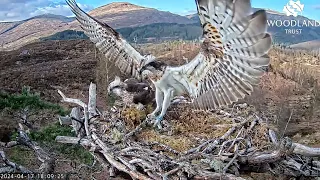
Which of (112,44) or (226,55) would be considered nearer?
(226,55)

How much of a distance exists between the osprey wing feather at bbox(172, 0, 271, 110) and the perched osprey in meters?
1.06

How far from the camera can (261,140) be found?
458 cm

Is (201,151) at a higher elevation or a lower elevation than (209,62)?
lower

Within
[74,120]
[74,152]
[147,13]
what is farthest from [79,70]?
[147,13]

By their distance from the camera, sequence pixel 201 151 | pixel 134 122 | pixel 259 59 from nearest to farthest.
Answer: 1. pixel 259 59
2. pixel 201 151
3. pixel 134 122

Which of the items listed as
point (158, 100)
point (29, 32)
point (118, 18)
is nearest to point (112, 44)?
point (158, 100)

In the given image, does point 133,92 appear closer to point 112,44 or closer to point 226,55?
point 112,44

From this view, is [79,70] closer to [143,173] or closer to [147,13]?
[143,173]

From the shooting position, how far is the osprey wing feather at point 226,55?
120 inches

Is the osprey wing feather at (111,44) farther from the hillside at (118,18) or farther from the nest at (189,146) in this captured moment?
the hillside at (118,18)

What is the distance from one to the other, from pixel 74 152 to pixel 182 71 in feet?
17.8

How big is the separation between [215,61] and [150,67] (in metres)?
1.23

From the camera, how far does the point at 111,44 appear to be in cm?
542

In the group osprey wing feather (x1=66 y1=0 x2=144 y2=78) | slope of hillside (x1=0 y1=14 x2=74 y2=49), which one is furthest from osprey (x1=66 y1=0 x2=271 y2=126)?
slope of hillside (x1=0 y1=14 x2=74 y2=49)
